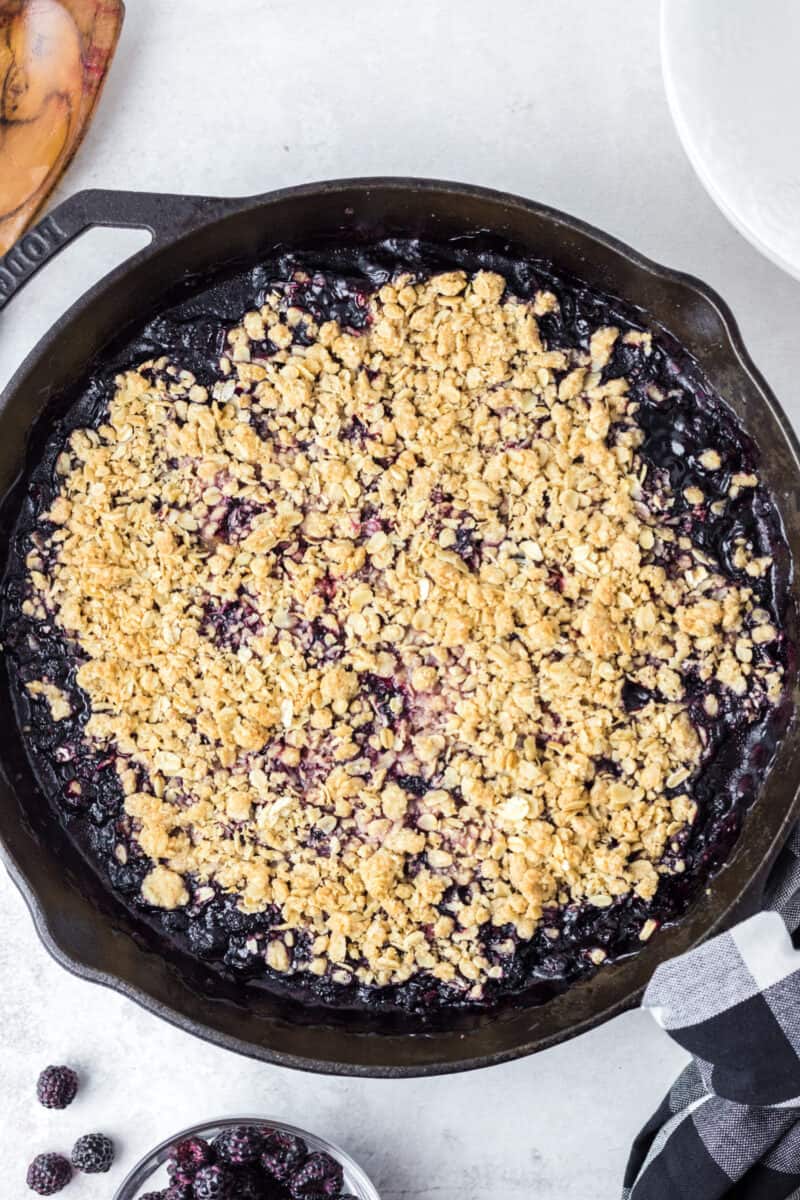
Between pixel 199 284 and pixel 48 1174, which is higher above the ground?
pixel 199 284

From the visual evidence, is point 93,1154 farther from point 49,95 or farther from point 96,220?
point 49,95

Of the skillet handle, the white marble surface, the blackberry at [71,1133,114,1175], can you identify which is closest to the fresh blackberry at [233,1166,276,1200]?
the white marble surface

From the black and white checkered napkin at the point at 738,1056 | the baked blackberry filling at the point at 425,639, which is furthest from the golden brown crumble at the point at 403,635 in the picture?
the black and white checkered napkin at the point at 738,1056

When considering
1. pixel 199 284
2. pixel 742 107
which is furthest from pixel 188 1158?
pixel 742 107

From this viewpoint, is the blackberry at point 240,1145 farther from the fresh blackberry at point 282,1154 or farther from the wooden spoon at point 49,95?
the wooden spoon at point 49,95

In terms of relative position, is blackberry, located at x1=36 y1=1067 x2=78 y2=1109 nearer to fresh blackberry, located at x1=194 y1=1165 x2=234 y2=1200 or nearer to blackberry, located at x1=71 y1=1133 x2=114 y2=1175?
blackberry, located at x1=71 y1=1133 x2=114 y2=1175

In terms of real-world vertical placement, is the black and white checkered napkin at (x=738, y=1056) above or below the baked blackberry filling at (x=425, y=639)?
below

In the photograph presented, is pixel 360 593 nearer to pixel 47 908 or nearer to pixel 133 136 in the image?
pixel 47 908
